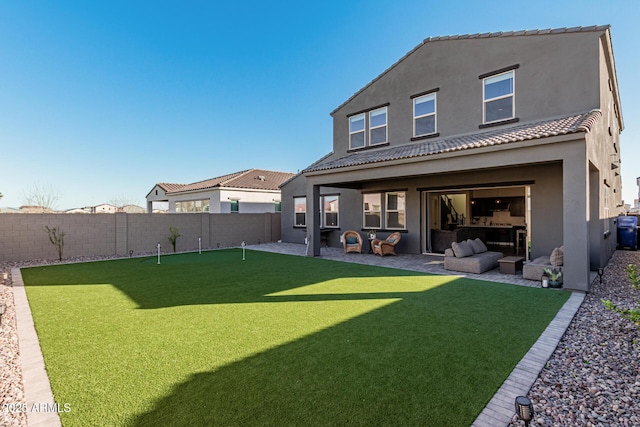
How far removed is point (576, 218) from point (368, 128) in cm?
898

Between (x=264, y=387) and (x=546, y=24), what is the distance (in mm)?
13348

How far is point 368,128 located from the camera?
14086 mm

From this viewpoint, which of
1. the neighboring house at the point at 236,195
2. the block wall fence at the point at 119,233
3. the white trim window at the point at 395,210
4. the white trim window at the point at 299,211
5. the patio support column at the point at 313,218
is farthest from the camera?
the neighboring house at the point at 236,195

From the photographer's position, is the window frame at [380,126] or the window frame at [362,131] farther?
the window frame at [362,131]

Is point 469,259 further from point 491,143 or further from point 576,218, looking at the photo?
point 491,143

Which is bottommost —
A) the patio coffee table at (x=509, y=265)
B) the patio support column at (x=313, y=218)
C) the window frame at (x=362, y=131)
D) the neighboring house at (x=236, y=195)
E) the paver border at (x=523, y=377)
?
the paver border at (x=523, y=377)

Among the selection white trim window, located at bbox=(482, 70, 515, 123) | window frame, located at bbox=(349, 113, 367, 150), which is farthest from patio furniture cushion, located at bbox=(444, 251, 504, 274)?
window frame, located at bbox=(349, 113, 367, 150)

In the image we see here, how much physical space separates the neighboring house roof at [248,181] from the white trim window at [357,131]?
9.15 meters

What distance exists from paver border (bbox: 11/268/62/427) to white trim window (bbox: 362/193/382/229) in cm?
1177

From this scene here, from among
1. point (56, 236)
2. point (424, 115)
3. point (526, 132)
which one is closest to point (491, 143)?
point (526, 132)

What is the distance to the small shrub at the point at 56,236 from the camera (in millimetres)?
11992

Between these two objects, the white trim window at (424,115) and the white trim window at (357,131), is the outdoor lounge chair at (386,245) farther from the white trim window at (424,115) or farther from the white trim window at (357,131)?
the white trim window at (357,131)

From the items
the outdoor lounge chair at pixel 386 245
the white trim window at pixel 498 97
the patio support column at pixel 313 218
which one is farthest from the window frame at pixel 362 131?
the white trim window at pixel 498 97

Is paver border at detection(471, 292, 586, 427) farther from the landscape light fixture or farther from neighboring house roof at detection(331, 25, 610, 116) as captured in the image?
neighboring house roof at detection(331, 25, 610, 116)
